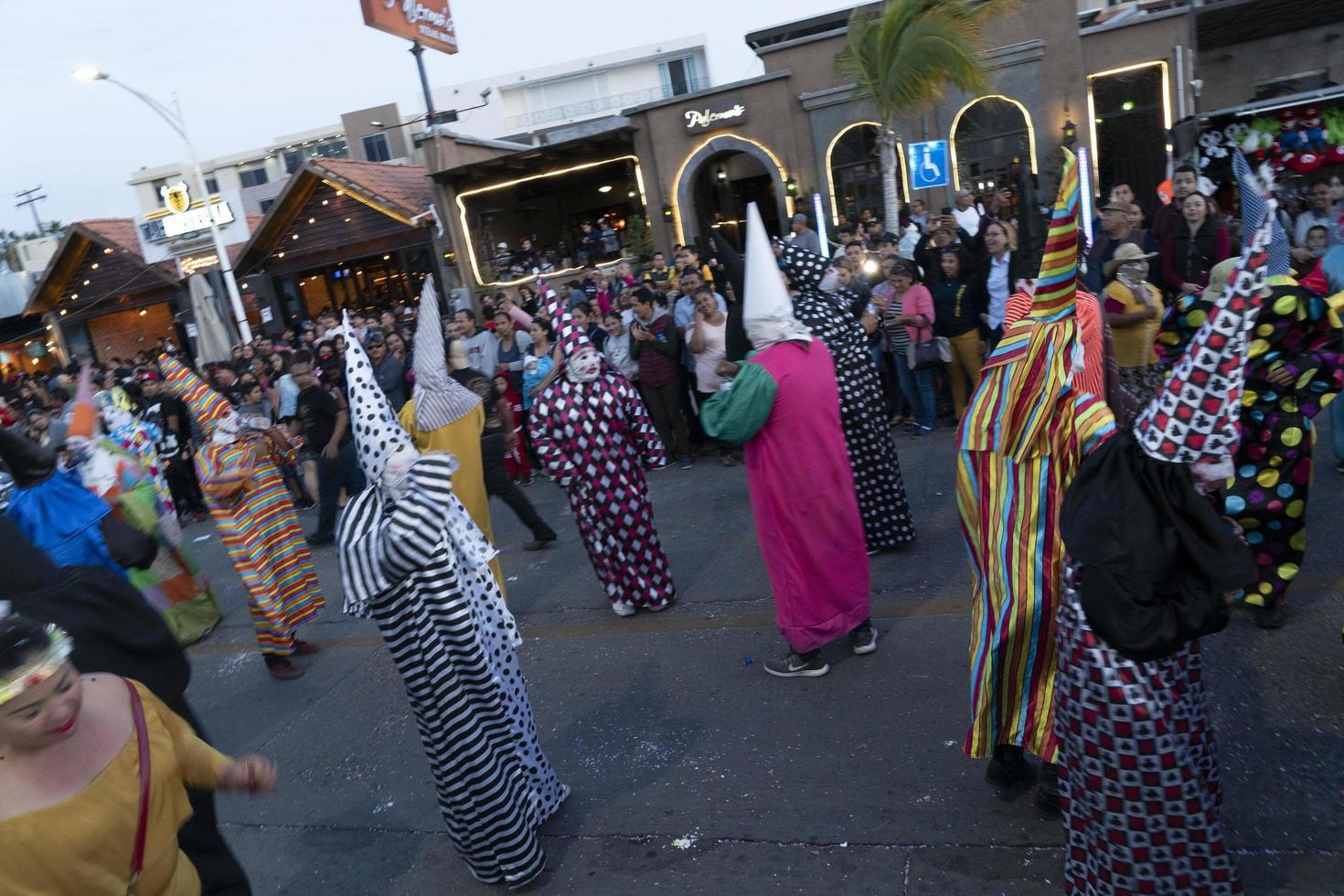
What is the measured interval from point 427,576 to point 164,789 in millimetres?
1090

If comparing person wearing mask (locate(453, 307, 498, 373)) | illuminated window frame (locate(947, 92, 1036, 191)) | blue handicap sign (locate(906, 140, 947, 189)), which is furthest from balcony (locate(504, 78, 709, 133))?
person wearing mask (locate(453, 307, 498, 373))

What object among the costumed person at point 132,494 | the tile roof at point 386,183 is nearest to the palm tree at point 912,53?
the costumed person at point 132,494

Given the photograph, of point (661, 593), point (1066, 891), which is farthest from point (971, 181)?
point (1066, 891)

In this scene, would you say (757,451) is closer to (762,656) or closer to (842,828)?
(762,656)

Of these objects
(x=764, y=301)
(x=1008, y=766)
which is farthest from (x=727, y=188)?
(x=1008, y=766)

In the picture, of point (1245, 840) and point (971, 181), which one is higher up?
point (971, 181)

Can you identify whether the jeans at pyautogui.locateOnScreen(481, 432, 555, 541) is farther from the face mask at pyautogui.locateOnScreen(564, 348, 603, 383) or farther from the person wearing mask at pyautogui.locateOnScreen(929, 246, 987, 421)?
the person wearing mask at pyautogui.locateOnScreen(929, 246, 987, 421)

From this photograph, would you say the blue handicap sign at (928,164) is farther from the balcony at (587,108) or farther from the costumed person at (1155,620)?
the balcony at (587,108)

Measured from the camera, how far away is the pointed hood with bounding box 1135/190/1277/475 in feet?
6.79

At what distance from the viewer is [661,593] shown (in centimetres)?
568

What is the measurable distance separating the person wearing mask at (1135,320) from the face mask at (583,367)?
317 centimetres

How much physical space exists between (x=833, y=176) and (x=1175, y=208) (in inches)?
489

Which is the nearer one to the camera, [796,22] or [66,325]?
[796,22]

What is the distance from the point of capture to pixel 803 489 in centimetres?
436
